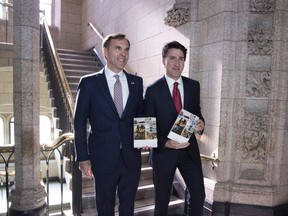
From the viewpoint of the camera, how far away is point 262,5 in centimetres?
316

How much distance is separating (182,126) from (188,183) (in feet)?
1.96

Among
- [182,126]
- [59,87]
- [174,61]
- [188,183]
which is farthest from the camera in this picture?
[59,87]

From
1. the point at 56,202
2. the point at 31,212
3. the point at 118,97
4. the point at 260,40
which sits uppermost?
the point at 260,40

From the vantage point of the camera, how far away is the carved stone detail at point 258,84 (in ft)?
10.5

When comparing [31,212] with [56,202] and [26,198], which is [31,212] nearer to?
[26,198]

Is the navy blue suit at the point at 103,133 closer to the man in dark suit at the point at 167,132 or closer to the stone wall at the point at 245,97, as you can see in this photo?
the man in dark suit at the point at 167,132

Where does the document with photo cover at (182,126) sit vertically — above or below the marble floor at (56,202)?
above

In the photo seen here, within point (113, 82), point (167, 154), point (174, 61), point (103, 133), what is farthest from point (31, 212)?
point (174, 61)

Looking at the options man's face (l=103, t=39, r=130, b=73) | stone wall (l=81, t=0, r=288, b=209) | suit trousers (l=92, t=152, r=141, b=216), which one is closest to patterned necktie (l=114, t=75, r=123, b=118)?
man's face (l=103, t=39, r=130, b=73)

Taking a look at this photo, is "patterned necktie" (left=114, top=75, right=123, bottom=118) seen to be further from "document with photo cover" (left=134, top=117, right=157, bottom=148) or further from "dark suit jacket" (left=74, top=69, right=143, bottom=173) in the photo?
"document with photo cover" (left=134, top=117, right=157, bottom=148)

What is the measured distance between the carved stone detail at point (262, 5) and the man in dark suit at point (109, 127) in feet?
6.30

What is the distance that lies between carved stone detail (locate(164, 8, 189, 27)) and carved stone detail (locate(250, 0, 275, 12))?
34.9 inches

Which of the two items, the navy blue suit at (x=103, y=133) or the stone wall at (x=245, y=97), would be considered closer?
the navy blue suit at (x=103, y=133)

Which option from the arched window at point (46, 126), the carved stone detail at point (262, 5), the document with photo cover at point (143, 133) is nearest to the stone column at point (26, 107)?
the document with photo cover at point (143, 133)
